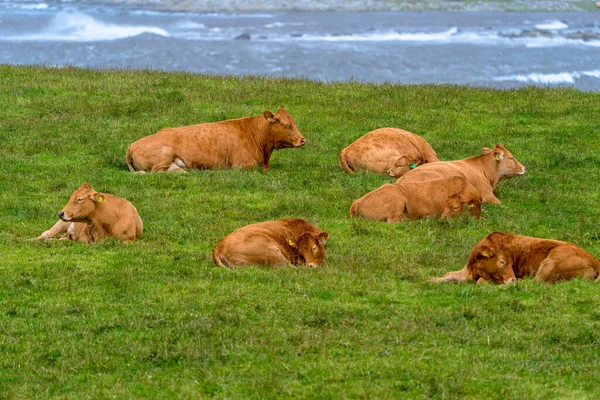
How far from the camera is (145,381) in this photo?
30.5 ft

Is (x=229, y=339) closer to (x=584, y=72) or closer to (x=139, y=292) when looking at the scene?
(x=139, y=292)

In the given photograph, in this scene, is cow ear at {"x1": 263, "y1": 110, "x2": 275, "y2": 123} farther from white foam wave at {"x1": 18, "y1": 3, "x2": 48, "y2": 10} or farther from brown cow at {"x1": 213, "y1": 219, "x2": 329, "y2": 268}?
white foam wave at {"x1": 18, "y1": 3, "x2": 48, "y2": 10}

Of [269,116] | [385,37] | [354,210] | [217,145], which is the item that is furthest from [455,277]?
[385,37]

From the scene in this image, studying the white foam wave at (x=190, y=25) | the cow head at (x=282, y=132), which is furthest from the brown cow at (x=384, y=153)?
the white foam wave at (x=190, y=25)

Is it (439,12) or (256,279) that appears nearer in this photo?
(256,279)

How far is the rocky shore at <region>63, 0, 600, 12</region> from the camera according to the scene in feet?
591

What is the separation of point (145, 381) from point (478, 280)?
→ 4.53 meters

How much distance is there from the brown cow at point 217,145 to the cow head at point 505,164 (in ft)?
11.6

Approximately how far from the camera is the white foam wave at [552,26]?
13362 centimetres

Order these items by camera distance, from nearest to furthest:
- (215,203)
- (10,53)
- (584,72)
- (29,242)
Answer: (29,242), (215,203), (584,72), (10,53)

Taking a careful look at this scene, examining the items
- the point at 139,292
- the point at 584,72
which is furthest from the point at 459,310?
the point at 584,72

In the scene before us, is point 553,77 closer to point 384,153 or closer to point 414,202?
point 384,153

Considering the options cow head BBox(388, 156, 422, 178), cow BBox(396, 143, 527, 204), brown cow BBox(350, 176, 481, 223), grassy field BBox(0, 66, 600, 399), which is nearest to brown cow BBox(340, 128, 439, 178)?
cow head BBox(388, 156, 422, 178)

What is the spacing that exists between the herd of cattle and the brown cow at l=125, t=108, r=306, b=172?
0.06 ft
